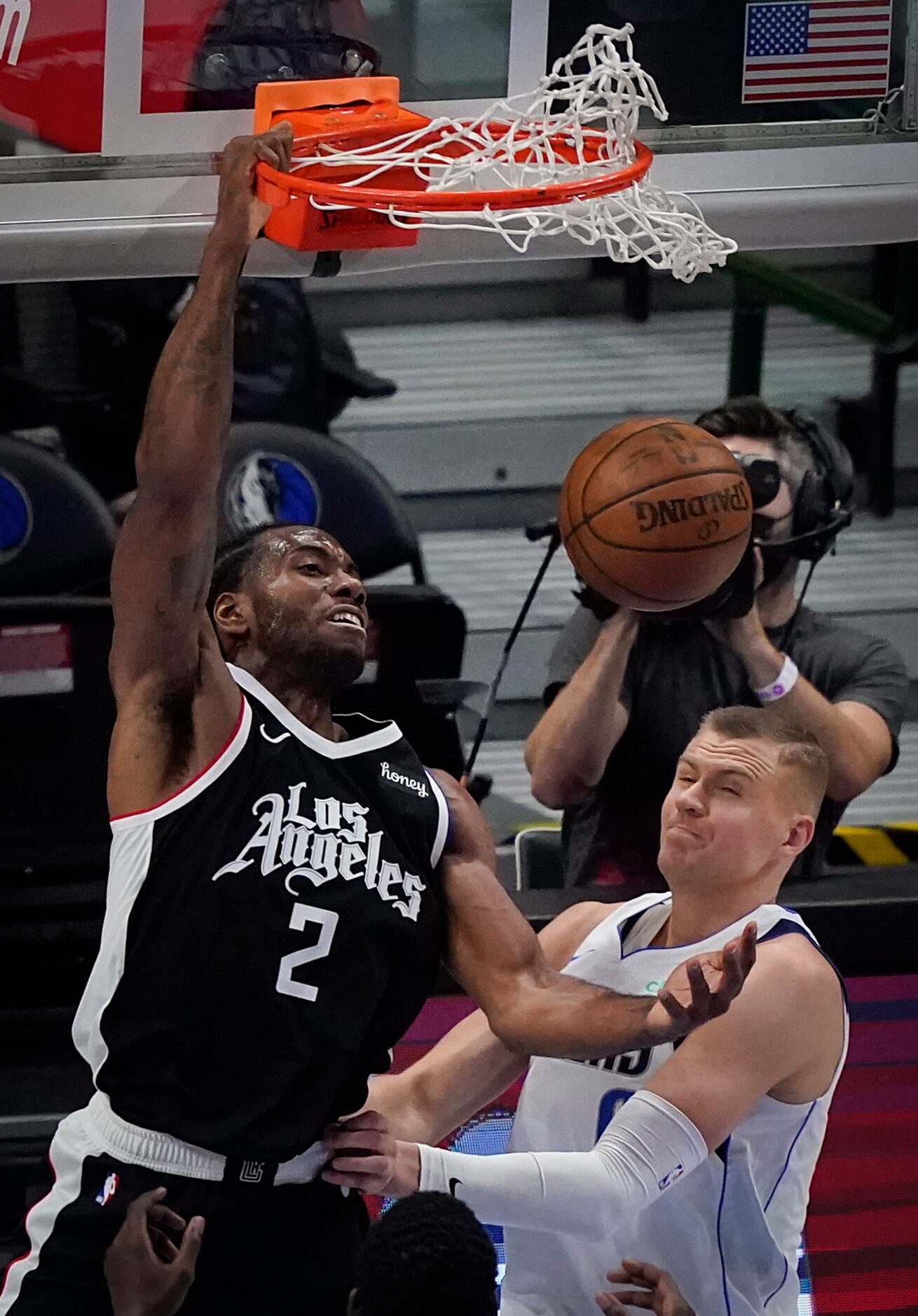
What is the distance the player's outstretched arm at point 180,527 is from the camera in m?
2.43

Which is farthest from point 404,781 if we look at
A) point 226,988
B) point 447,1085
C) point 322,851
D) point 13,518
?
point 13,518

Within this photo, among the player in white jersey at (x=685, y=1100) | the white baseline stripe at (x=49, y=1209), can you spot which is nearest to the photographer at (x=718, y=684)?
the player in white jersey at (x=685, y=1100)

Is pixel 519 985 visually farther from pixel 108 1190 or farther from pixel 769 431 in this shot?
A: pixel 769 431

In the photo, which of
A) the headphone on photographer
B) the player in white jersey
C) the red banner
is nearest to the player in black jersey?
the player in white jersey

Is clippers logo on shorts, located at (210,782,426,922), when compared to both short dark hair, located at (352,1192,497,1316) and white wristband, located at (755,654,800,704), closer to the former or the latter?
short dark hair, located at (352,1192,497,1316)

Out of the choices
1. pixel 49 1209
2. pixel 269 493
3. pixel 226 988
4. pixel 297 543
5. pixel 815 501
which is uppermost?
pixel 297 543

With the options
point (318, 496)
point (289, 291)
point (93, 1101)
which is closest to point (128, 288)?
point (289, 291)

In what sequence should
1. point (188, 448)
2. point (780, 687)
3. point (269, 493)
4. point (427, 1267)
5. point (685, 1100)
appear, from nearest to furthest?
point (427, 1267) → point (188, 448) → point (685, 1100) → point (780, 687) → point (269, 493)

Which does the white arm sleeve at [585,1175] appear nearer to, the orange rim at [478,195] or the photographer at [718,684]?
the photographer at [718,684]

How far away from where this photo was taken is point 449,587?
5414 millimetres

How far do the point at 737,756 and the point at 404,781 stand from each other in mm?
600

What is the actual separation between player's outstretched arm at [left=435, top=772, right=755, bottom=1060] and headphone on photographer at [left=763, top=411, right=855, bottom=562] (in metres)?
1.51

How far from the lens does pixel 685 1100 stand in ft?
8.89

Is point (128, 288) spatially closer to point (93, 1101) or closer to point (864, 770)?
point (864, 770)
